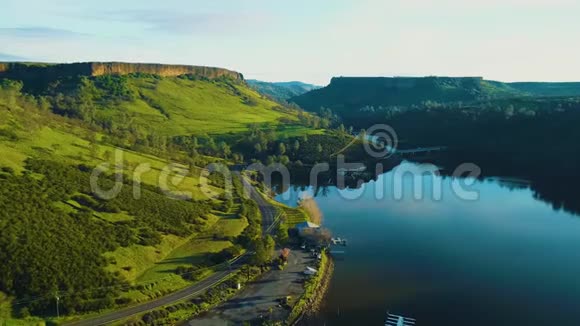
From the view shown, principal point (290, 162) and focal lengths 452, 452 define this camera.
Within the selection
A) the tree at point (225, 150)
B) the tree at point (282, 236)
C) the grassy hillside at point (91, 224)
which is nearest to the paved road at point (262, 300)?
the tree at point (282, 236)

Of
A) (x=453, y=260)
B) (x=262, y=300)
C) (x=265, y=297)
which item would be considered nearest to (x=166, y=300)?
(x=262, y=300)

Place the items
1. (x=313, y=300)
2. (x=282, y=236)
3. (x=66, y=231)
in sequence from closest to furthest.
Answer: (x=313, y=300) → (x=66, y=231) → (x=282, y=236)

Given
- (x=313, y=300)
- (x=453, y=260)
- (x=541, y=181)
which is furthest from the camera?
(x=541, y=181)

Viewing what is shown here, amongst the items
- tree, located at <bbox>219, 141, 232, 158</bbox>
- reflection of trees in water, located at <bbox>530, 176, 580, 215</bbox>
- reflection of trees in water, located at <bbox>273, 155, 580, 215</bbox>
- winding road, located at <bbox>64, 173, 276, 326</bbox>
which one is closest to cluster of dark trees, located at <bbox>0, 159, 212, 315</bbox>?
winding road, located at <bbox>64, 173, 276, 326</bbox>

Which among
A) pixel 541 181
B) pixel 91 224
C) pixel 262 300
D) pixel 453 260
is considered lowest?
pixel 262 300

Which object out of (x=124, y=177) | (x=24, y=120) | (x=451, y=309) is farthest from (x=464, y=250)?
(x=24, y=120)

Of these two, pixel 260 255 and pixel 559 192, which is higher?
pixel 559 192

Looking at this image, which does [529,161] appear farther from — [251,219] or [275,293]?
[275,293]

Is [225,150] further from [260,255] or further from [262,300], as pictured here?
[262,300]
